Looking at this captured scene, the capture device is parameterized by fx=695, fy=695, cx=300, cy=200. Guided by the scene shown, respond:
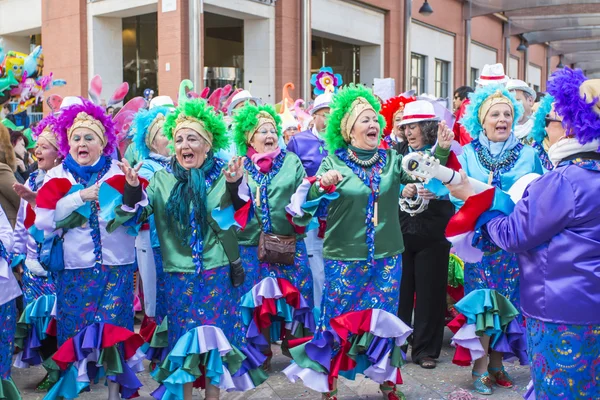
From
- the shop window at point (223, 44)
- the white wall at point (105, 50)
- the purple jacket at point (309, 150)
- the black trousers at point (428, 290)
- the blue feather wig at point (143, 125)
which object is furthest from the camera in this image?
the shop window at point (223, 44)

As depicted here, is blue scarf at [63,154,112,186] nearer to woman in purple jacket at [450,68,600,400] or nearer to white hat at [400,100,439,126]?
white hat at [400,100,439,126]

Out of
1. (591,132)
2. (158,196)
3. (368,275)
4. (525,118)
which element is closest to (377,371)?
(368,275)

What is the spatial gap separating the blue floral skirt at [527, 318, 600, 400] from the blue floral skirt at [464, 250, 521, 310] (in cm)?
171

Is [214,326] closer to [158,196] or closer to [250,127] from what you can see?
[158,196]

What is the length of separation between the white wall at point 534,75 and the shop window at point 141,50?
22.0m

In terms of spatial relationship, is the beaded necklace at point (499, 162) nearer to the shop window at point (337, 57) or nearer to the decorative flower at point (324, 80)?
the decorative flower at point (324, 80)

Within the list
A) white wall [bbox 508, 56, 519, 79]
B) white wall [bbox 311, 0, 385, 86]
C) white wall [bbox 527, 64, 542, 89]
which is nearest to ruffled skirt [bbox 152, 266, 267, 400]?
white wall [bbox 311, 0, 385, 86]

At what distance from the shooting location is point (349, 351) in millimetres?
4309

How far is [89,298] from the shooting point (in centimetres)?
426

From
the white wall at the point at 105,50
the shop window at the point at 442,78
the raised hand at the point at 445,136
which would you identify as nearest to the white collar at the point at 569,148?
the raised hand at the point at 445,136

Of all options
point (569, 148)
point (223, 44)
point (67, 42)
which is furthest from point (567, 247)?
point (223, 44)

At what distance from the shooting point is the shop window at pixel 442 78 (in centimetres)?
2423

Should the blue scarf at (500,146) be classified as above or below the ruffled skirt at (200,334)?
above

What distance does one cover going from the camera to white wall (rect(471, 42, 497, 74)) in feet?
88.0
